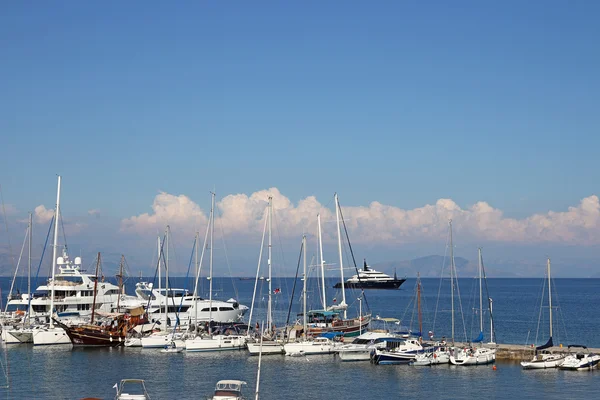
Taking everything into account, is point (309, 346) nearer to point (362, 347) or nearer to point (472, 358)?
point (362, 347)

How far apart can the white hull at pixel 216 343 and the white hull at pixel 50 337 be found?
15018 millimetres

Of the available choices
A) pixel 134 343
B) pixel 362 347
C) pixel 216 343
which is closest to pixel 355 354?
pixel 362 347

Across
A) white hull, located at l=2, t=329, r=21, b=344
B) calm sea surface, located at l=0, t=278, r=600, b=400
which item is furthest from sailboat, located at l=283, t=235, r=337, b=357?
white hull, located at l=2, t=329, r=21, b=344

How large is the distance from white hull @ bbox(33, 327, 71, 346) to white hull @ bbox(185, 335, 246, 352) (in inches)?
591

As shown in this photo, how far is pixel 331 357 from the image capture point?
2584 inches

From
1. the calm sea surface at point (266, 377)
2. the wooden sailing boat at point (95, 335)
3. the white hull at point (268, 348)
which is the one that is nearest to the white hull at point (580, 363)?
the calm sea surface at point (266, 377)

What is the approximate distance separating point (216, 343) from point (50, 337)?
18.6 metres

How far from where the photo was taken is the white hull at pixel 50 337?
2904 inches

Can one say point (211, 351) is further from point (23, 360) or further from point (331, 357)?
point (23, 360)

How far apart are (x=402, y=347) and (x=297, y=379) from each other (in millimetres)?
12604

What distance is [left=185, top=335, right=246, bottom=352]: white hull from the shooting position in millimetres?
69438

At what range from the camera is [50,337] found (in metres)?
74.2

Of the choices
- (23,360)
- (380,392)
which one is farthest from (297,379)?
(23,360)

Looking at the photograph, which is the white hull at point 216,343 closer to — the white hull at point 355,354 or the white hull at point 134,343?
the white hull at point 134,343
